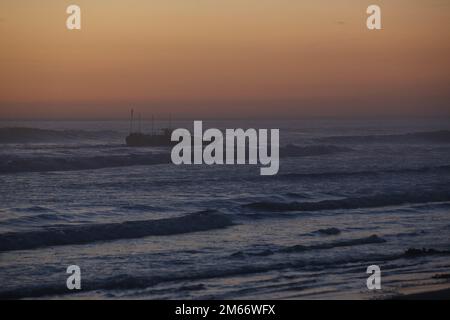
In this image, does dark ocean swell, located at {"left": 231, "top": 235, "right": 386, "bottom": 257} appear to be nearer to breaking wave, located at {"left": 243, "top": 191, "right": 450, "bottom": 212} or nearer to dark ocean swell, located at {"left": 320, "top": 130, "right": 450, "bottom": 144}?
breaking wave, located at {"left": 243, "top": 191, "right": 450, "bottom": 212}

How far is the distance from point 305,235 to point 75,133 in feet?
201

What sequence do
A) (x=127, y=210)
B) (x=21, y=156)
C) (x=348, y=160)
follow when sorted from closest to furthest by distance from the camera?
(x=127, y=210) < (x=21, y=156) < (x=348, y=160)

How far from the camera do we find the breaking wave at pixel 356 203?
2550cm

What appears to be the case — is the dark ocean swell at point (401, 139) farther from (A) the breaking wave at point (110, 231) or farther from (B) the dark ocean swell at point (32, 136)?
(A) the breaking wave at point (110, 231)

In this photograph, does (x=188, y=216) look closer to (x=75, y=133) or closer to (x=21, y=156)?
(x=21, y=156)

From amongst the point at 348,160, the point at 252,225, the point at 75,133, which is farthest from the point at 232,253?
the point at 75,133

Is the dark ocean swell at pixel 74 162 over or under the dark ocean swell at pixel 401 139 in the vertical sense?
under

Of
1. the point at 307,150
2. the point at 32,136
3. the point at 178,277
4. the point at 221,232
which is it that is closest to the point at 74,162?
the point at 307,150

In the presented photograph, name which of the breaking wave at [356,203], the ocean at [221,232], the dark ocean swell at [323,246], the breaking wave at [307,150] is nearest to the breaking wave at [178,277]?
the ocean at [221,232]

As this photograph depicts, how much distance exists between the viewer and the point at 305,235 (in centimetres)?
1909

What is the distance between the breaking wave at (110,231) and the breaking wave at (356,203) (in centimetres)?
361

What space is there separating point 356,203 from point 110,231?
35.6ft

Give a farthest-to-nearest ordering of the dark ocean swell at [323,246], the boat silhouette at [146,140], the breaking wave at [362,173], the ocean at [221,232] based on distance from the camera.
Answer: the boat silhouette at [146,140] < the breaking wave at [362,173] < the dark ocean swell at [323,246] < the ocean at [221,232]

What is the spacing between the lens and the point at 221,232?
1986 centimetres
